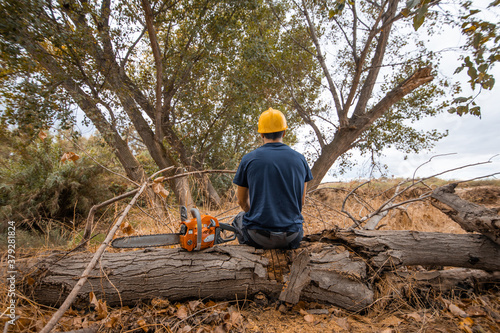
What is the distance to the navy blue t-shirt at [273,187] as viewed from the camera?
7.58 ft

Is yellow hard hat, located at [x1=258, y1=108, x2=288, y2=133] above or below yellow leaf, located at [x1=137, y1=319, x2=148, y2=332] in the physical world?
above

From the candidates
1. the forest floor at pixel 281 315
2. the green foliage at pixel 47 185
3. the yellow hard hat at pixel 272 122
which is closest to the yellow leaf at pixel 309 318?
the forest floor at pixel 281 315

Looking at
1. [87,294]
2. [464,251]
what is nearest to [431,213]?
[464,251]

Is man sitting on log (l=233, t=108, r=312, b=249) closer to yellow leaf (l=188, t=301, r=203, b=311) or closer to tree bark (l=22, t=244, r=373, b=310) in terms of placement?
tree bark (l=22, t=244, r=373, b=310)

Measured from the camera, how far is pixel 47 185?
5.81 meters

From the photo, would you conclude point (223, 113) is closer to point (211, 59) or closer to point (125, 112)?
point (211, 59)

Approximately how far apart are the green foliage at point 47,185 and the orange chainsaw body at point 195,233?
15.4 ft

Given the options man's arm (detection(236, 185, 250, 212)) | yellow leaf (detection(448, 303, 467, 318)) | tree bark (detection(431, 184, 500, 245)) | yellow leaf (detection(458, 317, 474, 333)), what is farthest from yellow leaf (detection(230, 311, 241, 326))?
tree bark (detection(431, 184, 500, 245))

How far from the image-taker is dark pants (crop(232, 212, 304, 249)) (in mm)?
2305


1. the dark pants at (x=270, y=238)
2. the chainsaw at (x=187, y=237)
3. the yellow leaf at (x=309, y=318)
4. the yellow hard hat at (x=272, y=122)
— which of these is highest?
the yellow hard hat at (x=272, y=122)

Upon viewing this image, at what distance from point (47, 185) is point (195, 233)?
18.6 feet

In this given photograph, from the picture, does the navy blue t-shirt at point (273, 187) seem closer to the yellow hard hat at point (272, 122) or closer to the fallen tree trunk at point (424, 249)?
the yellow hard hat at point (272, 122)

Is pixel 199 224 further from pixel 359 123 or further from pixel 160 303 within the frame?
pixel 359 123

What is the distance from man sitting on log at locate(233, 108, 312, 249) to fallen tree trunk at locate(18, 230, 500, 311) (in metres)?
0.16
